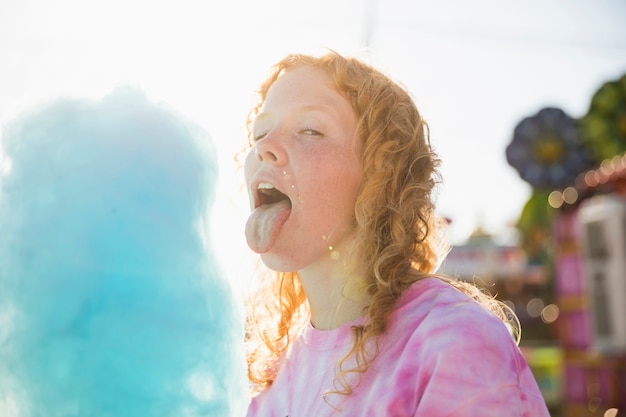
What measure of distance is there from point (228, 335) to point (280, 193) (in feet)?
0.97

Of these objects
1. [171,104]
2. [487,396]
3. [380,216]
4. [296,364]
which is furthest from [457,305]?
[171,104]

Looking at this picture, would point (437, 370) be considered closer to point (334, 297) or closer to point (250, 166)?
point (334, 297)

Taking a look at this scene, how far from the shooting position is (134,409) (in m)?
1.14

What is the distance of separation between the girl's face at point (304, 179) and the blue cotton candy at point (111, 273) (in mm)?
144

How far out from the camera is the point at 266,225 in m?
1.18

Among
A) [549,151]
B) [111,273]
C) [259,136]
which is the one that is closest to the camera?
[111,273]

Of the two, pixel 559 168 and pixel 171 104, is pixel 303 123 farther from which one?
pixel 559 168

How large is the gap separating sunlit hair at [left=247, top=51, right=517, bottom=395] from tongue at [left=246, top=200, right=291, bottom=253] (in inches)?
5.5

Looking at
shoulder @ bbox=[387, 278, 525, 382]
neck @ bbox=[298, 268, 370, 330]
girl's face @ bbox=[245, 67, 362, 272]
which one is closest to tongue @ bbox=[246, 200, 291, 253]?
girl's face @ bbox=[245, 67, 362, 272]

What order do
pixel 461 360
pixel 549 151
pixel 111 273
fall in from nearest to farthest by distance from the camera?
pixel 461 360
pixel 111 273
pixel 549 151

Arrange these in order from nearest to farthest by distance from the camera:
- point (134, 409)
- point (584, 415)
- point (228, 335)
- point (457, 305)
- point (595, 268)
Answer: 1. point (457, 305)
2. point (134, 409)
3. point (228, 335)
4. point (595, 268)
5. point (584, 415)

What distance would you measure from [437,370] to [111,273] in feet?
2.01

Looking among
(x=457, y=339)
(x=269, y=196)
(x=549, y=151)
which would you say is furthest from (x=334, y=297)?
(x=549, y=151)

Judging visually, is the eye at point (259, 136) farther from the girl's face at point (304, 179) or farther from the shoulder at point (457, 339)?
the shoulder at point (457, 339)
